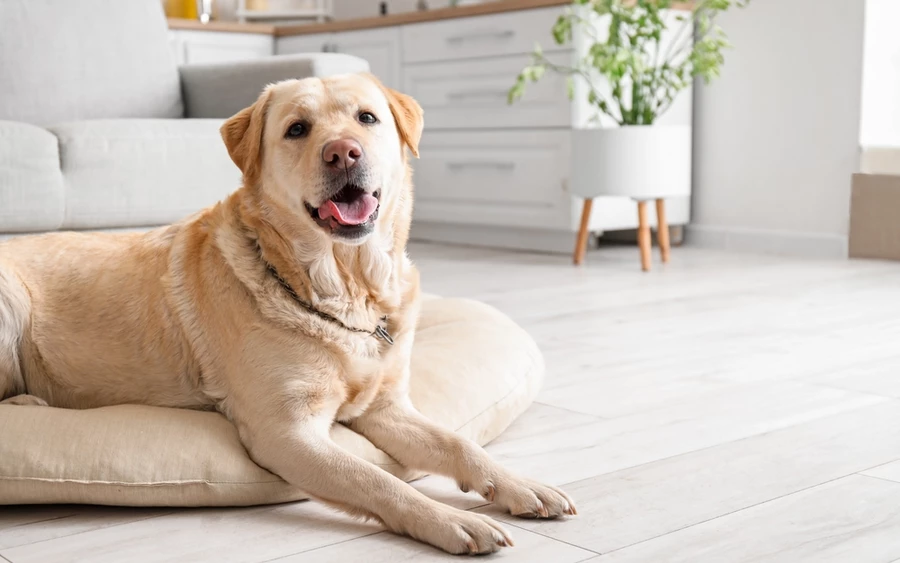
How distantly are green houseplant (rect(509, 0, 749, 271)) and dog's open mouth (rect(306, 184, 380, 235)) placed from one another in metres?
2.59

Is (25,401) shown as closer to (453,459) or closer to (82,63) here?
(453,459)

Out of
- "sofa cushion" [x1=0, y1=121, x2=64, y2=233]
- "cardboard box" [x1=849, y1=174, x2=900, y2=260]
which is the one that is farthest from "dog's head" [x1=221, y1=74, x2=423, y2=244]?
"cardboard box" [x1=849, y1=174, x2=900, y2=260]

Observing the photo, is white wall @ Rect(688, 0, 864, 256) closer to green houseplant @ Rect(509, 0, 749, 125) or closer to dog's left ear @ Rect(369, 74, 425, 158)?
green houseplant @ Rect(509, 0, 749, 125)

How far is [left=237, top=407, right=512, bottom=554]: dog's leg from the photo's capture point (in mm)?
1383

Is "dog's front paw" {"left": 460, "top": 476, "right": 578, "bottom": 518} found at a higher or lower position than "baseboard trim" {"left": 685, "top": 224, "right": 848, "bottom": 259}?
higher

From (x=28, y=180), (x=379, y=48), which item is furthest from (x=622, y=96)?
(x=28, y=180)

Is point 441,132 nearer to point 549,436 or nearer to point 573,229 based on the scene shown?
point 573,229

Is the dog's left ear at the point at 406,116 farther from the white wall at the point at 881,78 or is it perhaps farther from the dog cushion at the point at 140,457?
the white wall at the point at 881,78

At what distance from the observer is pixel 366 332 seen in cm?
172

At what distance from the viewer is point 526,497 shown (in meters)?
1.51

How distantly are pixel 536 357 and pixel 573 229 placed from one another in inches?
93.6

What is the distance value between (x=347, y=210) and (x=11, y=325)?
675mm

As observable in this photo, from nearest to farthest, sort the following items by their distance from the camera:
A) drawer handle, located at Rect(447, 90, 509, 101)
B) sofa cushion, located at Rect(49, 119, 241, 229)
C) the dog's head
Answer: the dog's head
sofa cushion, located at Rect(49, 119, 241, 229)
drawer handle, located at Rect(447, 90, 509, 101)

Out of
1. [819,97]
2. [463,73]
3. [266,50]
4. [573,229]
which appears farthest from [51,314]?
[266,50]
